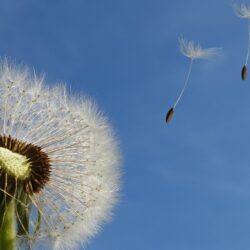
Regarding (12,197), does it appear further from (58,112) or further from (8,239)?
(58,112)

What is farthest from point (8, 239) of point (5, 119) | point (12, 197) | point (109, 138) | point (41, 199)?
point (109, 138)

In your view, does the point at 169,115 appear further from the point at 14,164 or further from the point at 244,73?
the point at 14,164

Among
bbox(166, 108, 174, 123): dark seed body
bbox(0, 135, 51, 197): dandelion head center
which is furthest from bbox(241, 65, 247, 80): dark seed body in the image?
bbox(0, 135, 51, 197): dandelion head center

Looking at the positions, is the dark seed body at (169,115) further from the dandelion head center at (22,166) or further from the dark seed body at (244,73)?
the dandelion head center at (22,166)

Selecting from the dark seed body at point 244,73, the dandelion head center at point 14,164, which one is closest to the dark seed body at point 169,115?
the dark seed body at point 244,73

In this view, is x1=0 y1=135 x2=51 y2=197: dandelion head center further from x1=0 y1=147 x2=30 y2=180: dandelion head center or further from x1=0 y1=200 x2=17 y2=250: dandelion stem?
x1=0 y1=200 x2=17 y2=250: dandelion stem

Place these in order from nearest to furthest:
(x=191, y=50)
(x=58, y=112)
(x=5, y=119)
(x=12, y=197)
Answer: (x=191, y=50), (x=12, y=197), (x=5, y=119), (x=58, y=112)

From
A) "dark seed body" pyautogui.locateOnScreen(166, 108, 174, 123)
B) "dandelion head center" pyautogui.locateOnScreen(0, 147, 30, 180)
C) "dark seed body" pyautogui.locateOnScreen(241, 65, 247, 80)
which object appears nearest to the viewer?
"dark seed body" pyautogui.locateOnScreen(241, 65, 247, 80)

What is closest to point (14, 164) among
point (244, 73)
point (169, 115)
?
point (169, 115)
